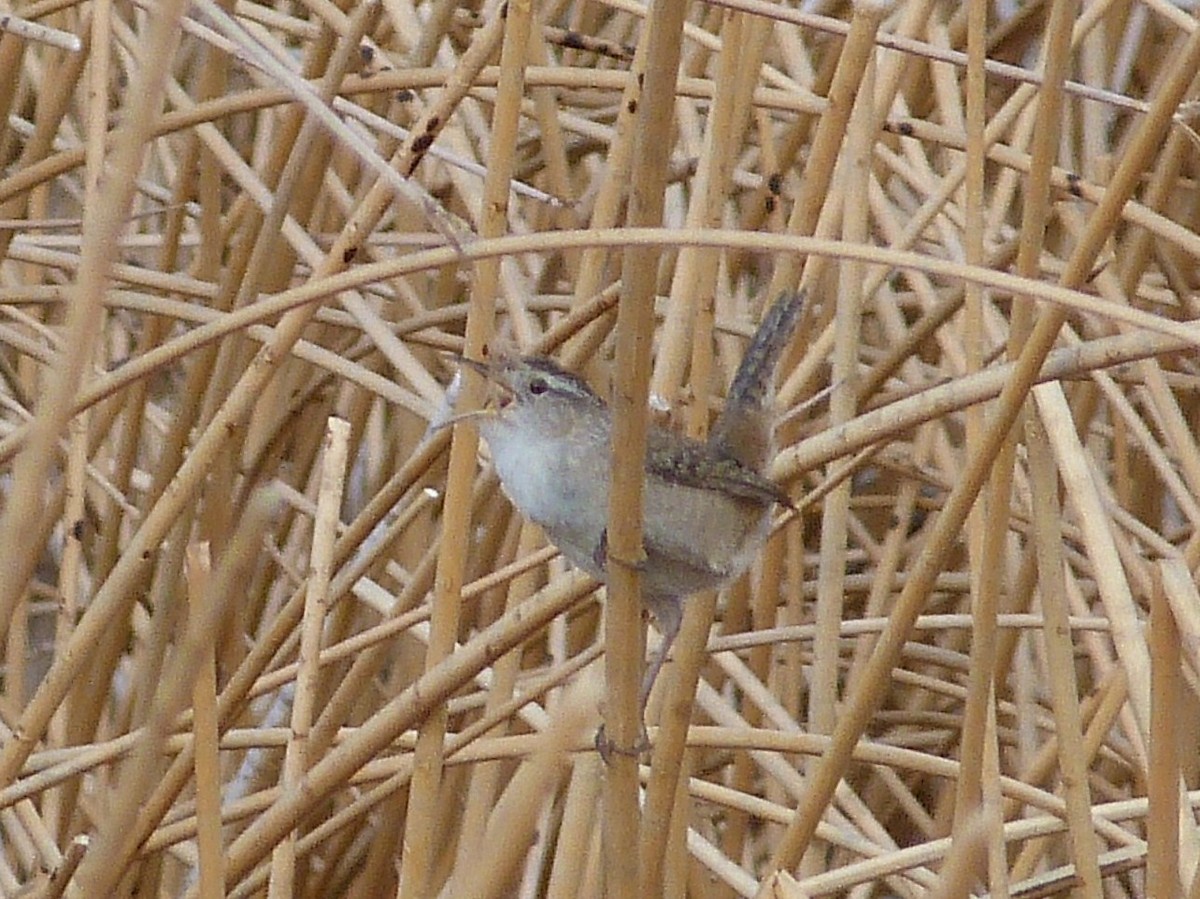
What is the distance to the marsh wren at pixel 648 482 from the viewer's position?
1.81 meters

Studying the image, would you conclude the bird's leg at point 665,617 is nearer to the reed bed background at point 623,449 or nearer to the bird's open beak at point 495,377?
the reed bed background at point 623,449

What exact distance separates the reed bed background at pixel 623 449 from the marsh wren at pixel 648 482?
0.23 ft

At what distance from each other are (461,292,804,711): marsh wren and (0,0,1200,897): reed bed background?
70mm

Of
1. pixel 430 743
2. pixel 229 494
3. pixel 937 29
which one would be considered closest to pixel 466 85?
pixel 430 743

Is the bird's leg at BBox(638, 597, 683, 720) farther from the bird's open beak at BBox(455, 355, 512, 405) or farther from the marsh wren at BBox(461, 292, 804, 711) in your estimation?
the bird's open beak at BBox(455, 355, 512, 405)

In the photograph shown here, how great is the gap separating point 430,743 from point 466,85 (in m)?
0.61

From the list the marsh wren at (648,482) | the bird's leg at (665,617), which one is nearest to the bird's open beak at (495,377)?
the marsh wren at (648,482)

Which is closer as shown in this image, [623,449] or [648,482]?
[623,449]

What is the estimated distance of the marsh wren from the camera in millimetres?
1812

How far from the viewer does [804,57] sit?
8.17ft

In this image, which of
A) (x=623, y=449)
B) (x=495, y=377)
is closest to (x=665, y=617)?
(x=495, y=377)

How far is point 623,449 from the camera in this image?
120 centimetres

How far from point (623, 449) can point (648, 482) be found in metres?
0.70

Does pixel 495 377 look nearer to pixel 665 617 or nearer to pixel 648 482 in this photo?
pixel 648 482
